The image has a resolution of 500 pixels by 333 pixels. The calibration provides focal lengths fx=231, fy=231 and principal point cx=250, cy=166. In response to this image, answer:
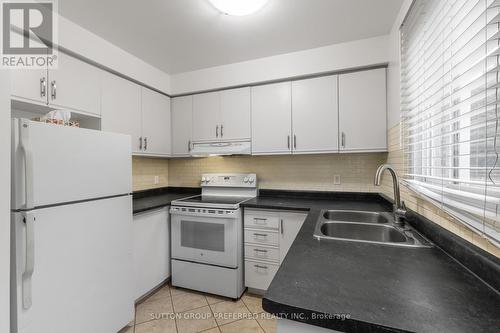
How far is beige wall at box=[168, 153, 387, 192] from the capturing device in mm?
2371

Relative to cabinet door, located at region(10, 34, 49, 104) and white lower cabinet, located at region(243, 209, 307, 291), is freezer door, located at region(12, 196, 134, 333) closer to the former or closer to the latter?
cabinet door, located at region(10, 34, 49, 104)

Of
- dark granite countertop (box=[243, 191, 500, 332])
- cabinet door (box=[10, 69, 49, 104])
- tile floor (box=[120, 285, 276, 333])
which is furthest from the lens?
tile floor (box=[120, 285, 276, 333])

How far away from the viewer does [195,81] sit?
266 centimetres

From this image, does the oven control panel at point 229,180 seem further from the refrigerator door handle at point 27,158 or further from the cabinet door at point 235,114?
the refrigerator door handle at point 27,158

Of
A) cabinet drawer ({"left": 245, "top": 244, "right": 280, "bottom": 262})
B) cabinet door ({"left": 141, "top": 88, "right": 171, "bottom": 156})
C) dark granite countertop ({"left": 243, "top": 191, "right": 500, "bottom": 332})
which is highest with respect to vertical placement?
cabinet door ({"left": 141, "top": 88, "right": 171, "bottom": 156})

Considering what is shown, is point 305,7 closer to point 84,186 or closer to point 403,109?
point 403,109

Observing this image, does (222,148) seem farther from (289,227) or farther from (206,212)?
(289,227)

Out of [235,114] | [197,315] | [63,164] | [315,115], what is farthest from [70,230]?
[315,115]

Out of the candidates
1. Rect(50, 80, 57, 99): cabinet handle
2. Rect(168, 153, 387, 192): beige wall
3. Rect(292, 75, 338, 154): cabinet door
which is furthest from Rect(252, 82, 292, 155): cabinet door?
Rect(50, 80, 57, 99): cabinet handle

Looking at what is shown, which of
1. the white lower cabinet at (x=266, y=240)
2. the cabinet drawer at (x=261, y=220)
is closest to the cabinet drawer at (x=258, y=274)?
the white lower cabinet at (x=266, y=240)

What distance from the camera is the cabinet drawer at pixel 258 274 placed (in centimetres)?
215

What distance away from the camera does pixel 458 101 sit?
96 cm

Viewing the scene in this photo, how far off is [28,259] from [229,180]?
1835mm

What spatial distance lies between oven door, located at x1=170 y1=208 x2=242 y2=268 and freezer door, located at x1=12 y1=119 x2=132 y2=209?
2.46 feet
